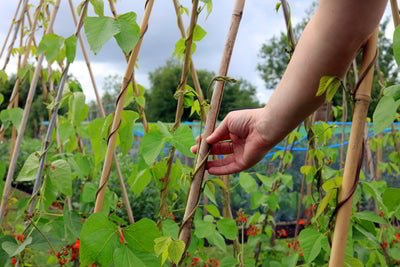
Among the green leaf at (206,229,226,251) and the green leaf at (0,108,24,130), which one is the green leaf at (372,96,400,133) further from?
the green leaf at (0,108,24,130)

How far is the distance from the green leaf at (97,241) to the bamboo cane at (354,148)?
1.65 feet

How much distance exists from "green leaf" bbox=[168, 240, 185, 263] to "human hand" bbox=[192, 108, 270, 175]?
21 cm

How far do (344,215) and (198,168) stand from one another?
0.33 m

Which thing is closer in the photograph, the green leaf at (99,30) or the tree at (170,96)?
the green leaf at (99,30)

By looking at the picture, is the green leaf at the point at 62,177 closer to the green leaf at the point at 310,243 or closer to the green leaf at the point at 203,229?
the green leaf at the point at 203,229

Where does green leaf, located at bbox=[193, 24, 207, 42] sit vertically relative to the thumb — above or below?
above

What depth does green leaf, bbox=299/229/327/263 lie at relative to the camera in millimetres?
1028

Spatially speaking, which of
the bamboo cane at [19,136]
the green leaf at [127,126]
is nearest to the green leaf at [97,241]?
the green leaf at [127,126]

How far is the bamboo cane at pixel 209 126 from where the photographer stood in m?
0.86

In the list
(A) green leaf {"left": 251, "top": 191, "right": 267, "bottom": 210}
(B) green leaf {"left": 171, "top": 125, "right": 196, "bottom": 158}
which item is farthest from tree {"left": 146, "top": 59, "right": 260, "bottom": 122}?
(B) green leaf {"left": 171, "top": 125, "right": 196, "bottom": 158}

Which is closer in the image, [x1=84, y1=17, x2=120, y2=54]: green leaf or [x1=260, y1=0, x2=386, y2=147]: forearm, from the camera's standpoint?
[x1=260, y1=0, x2=386, y2=147]: forearm

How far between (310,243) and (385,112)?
17.3 inches

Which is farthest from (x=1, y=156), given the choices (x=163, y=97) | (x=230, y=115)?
(x=163, y=97)

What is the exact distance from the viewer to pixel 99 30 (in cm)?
87
